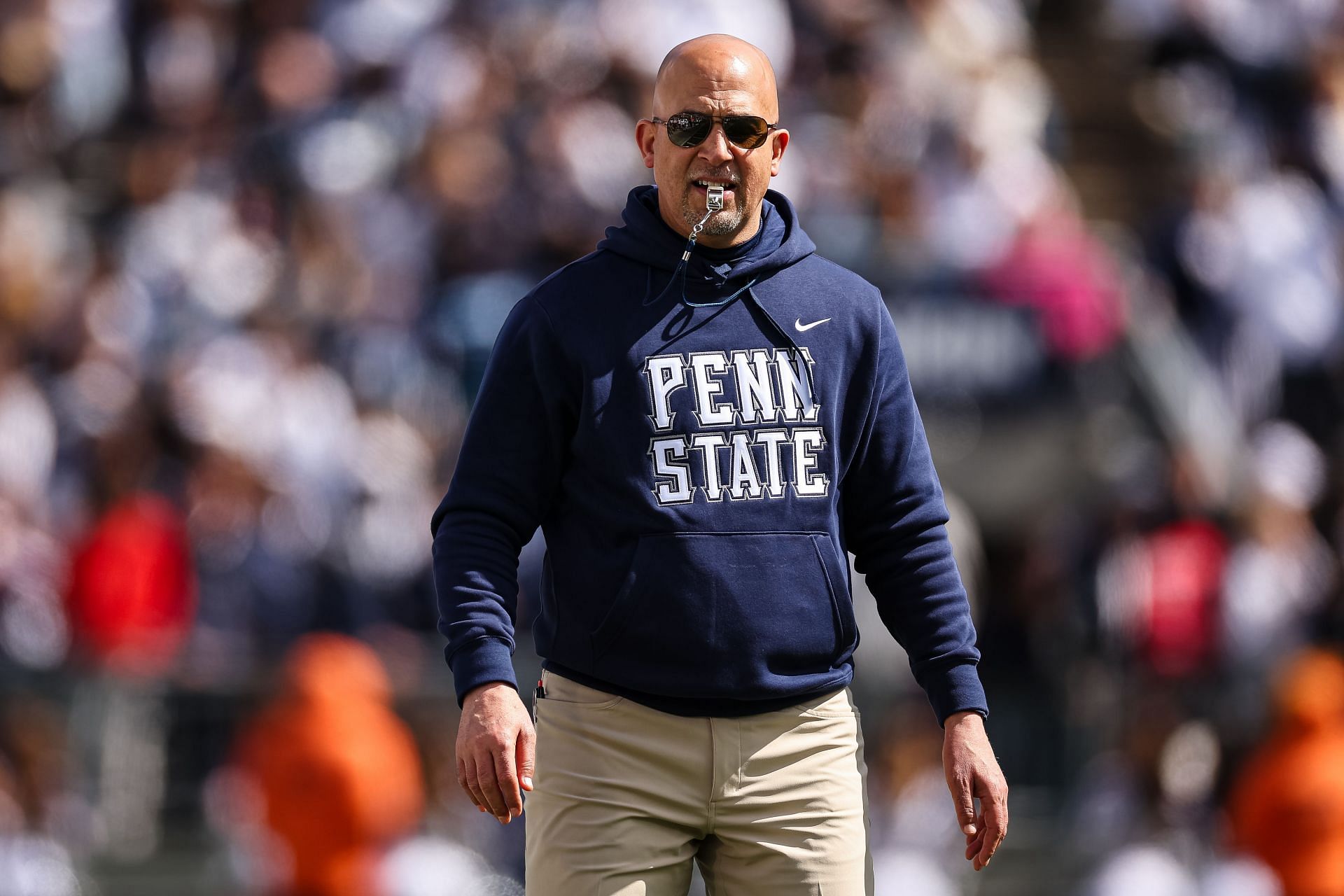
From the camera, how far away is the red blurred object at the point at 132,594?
8852 mm

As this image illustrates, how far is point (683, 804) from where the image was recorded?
3.62 meters

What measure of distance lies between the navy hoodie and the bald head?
9.8 inches

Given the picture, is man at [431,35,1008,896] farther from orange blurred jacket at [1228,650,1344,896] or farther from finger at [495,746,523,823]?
orange blurred jacket at [1228,650,1344,896]

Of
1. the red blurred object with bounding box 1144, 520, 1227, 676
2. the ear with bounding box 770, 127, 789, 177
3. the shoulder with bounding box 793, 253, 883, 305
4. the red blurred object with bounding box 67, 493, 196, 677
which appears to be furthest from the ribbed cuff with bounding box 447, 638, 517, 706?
the red blurred object with bounding box 1144, 520, 1227, 676

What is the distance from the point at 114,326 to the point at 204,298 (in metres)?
0.47

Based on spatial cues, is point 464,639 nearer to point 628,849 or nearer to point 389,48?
point 628,849

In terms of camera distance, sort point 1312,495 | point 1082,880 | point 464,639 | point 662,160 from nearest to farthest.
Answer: point 464,639
point 662,160
point 1082,880
point 1312,495

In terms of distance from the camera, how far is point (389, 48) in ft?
39.0

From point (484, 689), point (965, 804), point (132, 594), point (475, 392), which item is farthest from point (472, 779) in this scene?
point (475, 392)

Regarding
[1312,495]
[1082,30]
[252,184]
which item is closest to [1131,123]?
[1082,30]

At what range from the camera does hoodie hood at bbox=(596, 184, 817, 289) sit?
3742mm

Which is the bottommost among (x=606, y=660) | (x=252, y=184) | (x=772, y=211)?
(x=606, y=660)

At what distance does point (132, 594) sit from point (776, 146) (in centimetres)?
581

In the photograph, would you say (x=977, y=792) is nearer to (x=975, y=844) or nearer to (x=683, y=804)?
(x=975, y=844)
